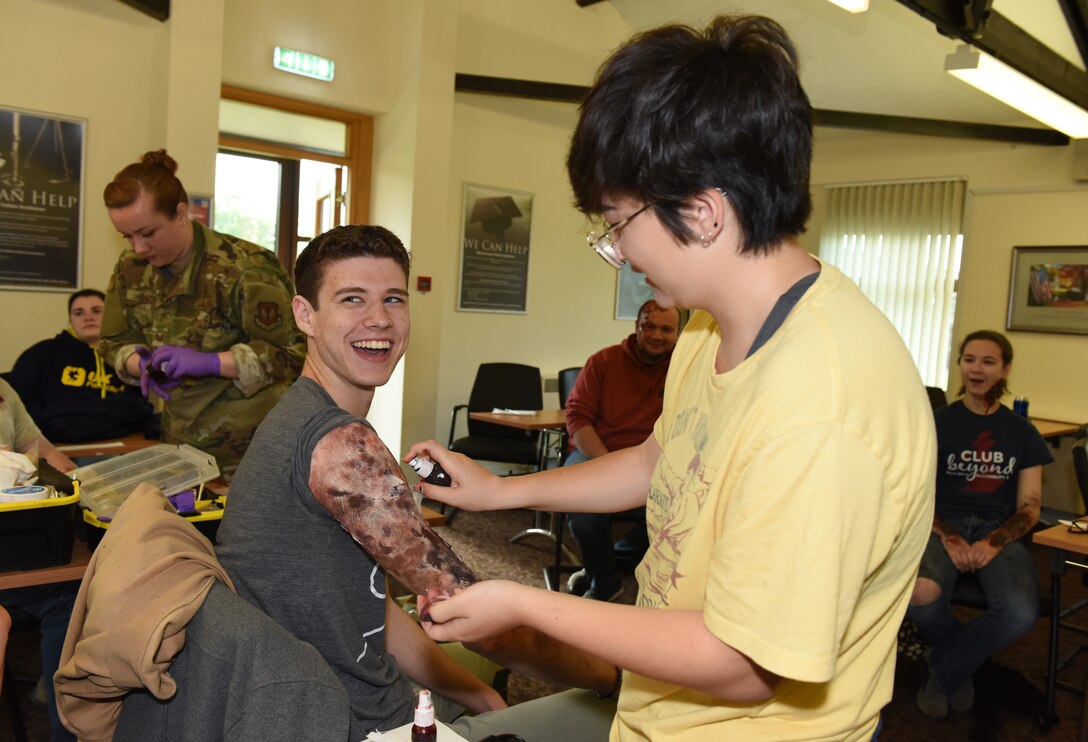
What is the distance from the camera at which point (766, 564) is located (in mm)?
735

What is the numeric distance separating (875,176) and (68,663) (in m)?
7.74

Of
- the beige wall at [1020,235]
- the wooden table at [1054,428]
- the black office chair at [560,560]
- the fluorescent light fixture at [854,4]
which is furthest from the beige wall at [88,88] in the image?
the beige wall at [1020,235]

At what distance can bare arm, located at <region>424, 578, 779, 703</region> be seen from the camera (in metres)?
0.78

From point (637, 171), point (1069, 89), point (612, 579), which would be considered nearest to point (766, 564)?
point (637, 171)

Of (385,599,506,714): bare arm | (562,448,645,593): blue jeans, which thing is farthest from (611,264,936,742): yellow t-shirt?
(562,448,645,593): blue jeans

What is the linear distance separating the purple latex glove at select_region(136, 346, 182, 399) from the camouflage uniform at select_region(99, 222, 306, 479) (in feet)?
0.10

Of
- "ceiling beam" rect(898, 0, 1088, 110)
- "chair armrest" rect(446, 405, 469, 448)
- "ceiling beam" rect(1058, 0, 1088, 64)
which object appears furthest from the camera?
"chair armrest" rect(446, 405, 469, 448)

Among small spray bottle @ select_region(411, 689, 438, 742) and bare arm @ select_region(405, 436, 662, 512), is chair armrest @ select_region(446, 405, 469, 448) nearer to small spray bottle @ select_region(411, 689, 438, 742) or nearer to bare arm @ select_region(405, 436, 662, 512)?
bare arm @ select_region(405, 436, 662, 512)

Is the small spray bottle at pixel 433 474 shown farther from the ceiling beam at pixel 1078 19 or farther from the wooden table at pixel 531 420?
the ceiling beam at pixel 1078 19

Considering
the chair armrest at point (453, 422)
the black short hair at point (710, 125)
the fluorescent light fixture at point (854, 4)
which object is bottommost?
the chair armrest at point (453, 422)

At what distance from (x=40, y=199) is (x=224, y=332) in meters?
2.64

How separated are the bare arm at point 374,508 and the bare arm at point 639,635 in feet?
1.31

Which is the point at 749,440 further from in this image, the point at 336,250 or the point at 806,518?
the point at 336,250

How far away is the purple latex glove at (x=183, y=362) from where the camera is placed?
2.57m
